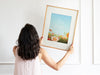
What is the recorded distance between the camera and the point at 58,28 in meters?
1.56

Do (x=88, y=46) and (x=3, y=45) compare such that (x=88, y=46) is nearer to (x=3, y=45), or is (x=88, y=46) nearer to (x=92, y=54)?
(x=92, y=54)

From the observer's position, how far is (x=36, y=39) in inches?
46.8

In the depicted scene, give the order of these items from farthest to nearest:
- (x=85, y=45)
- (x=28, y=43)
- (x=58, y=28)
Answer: (x=85, y=45), (x=58, y=28), (x=28, y=43)

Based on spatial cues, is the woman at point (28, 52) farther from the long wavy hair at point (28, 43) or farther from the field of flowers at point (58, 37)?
the field of flowers at point (58, 37)

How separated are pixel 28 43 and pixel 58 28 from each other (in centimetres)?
49

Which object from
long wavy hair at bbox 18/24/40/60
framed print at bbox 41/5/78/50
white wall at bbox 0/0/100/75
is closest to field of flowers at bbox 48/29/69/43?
framed print at bbox 41/5/78/50

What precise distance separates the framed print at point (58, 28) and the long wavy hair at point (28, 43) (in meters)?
0.38

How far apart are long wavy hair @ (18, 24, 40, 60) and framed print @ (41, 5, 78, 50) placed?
1.25 ft

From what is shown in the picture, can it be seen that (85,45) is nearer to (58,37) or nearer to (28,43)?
(58,37)

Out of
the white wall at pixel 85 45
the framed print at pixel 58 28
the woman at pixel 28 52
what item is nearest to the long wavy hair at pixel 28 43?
the woman at pixel 28 52

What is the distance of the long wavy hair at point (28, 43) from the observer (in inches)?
45.9

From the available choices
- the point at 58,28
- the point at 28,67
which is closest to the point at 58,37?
the point at 58,28

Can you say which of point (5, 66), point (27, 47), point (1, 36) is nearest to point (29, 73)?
point (27, 47)

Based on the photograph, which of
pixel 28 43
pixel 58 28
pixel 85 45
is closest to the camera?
pixel 28 43
